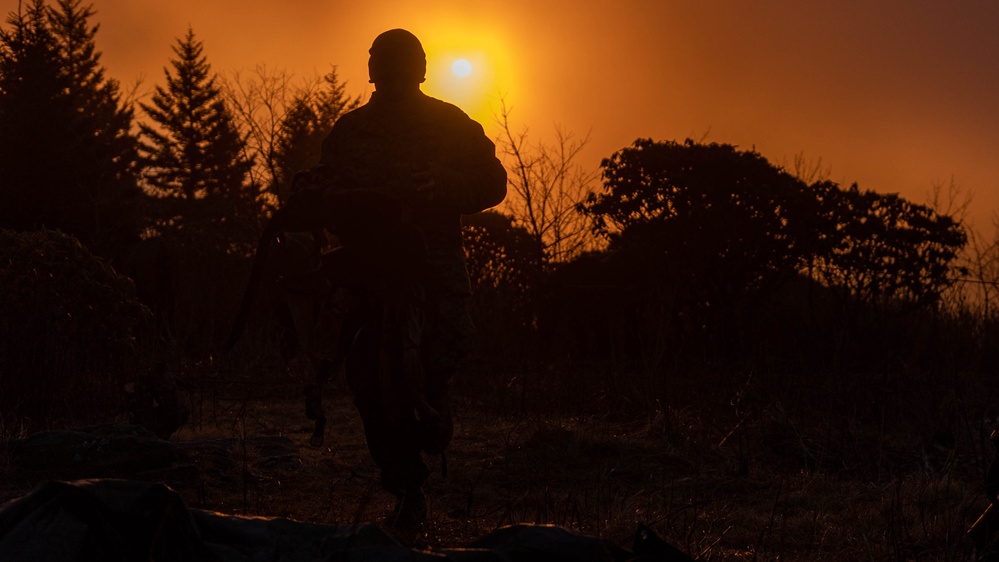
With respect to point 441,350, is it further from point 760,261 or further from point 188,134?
point 188,134

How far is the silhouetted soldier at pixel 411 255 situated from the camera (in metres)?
4.72

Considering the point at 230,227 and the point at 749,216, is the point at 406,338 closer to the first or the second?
the point at 749,216

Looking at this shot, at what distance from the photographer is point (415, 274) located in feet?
15.5

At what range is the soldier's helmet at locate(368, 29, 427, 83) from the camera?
16.7ft

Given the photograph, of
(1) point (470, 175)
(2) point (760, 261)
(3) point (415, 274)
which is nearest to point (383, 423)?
(3) point (415, 274)

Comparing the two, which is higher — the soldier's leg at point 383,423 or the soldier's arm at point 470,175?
the soldier's arm at point 470,175

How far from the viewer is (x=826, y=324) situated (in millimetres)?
15477

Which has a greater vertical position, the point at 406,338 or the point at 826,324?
the point at 826,324

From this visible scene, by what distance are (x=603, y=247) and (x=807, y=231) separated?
334 centimetres

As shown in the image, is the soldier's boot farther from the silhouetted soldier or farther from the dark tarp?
the dark tarp

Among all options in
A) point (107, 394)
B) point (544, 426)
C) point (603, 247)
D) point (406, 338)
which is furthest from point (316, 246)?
point (603, 247)

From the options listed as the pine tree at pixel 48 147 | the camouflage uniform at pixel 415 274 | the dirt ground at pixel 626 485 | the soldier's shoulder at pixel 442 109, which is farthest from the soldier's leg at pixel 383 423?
the pine tree at pixel 48 147

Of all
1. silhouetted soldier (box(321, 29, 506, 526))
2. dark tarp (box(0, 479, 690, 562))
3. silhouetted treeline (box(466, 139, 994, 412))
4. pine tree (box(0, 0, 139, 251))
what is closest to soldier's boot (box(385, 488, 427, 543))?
silhouetted soldier (box(321, 29, 506, 526))

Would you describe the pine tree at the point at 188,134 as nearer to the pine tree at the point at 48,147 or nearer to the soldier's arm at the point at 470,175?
the pine tree at the point at 48,147
